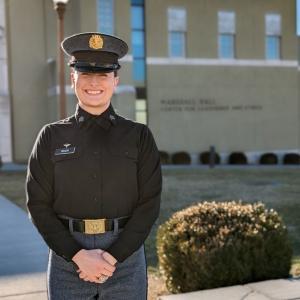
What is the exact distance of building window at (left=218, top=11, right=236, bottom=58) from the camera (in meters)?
24.7

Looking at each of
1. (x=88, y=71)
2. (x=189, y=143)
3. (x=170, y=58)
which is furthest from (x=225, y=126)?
(x=88, y=71)

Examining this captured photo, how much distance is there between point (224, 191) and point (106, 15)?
12702 mm

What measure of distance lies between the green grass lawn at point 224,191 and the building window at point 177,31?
26.0 ft

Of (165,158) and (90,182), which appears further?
(165,158)

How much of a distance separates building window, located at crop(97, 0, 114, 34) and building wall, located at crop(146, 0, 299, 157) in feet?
5.78

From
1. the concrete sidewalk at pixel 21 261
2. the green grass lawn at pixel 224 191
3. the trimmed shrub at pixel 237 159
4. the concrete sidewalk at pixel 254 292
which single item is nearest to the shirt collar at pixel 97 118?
the concrete sidewalk at pixel 254 292

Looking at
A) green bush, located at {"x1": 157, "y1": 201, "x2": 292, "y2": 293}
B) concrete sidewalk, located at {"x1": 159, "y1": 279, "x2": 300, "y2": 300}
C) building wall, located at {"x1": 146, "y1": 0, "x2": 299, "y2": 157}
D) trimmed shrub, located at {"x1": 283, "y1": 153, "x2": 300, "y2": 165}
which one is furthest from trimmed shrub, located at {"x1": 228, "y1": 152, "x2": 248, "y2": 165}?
concrete sidewalk, located at {"x1": 159, "y1": 279, "x2": 300, "y2": 300}

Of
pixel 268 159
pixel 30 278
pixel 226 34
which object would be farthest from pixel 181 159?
pixel 30 278

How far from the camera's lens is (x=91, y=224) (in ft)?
8.39

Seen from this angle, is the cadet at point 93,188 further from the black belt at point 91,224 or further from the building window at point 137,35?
the building window at point 137,35

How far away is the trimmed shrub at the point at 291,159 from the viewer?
25.3 m

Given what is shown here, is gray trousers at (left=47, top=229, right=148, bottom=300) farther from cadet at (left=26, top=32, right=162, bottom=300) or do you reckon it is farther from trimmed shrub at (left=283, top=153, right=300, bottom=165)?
trimmed shrub at (left=283, top=153, right=300, bottom=165)

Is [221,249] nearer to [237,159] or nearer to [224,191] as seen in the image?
[224,191]

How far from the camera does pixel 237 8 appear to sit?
25.0 m
